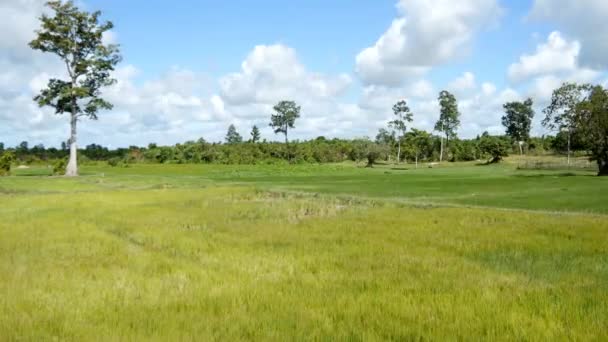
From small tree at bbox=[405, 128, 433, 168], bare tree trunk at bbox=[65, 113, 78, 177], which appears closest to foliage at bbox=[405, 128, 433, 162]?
small tree at bbox=[405, 128, 433, 168]

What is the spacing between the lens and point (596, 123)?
59000 millimetres

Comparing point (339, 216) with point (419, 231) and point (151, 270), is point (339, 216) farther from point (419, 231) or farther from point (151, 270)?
point (151, 270)

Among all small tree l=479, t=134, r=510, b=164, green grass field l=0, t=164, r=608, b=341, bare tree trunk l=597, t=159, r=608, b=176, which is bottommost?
green grass field l=0, t=164, r=608, b=341

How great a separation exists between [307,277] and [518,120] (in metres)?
145

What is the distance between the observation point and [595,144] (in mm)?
59250

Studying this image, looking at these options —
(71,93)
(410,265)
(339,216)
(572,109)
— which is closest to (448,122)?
(572,109)

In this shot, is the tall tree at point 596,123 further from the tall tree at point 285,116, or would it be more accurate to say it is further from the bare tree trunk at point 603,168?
the tall tree at point 285,116

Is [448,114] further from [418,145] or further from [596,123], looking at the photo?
[596,123]

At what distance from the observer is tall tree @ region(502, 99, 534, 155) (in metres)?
142

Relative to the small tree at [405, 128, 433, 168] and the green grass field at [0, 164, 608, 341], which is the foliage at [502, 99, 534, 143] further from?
the green grass field at [0, 164, 608, 341]

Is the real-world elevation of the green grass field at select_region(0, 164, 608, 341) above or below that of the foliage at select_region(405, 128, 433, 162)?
below

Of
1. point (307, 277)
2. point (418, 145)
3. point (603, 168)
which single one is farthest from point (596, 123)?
point (418, 145)

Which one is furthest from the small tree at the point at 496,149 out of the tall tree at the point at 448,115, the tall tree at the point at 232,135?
the tall tree at the point at 232,135

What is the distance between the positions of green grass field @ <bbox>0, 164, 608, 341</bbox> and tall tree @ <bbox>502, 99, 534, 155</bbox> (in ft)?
428
